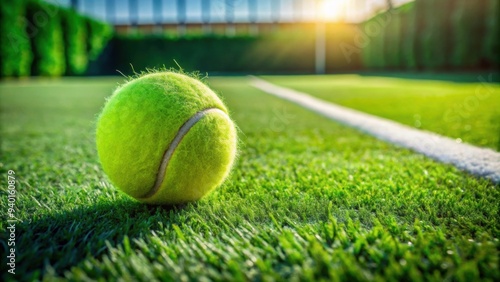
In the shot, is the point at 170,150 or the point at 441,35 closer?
the point at 170,150

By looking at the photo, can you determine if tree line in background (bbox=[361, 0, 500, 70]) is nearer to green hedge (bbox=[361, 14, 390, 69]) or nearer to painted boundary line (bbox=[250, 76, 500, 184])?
green hedge (bbox=[361, 14, 390, 69])

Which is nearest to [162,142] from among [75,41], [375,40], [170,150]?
[170,150]

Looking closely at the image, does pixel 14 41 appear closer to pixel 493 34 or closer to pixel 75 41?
pixel 75 41

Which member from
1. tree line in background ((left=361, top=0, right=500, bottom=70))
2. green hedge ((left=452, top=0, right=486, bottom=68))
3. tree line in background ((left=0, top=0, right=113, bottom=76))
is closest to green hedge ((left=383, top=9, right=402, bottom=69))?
tree line in background ((left=361, top=0, right=500, bottom=70))

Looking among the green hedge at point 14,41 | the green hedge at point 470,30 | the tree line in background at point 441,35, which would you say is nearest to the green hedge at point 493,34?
the tree line in background at point 441,35

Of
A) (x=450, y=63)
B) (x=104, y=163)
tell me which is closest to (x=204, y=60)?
(x=450, y=63)
